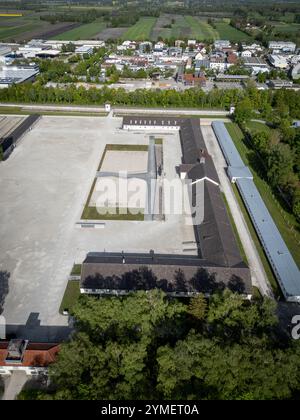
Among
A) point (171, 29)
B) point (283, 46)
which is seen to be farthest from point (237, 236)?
point (171, 29)

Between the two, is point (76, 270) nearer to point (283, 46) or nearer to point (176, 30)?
point (283, 46)

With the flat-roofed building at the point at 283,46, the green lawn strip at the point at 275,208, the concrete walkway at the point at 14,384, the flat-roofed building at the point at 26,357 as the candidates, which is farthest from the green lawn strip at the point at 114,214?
the flat-roofed building at the point at 283,46

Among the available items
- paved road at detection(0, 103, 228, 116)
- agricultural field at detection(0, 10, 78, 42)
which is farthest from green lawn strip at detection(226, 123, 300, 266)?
agricultural field at detection(0, 10, 78, 42)

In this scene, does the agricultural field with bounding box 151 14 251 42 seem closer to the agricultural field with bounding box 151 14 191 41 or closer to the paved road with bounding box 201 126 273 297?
the agricultural field with bounding box 151 14 191 41

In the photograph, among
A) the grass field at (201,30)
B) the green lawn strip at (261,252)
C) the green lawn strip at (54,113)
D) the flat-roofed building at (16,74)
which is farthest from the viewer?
the grass field at (201,30)

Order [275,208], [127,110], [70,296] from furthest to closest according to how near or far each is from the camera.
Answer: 1. [127,110]
2. [275,208]
3. [70,296]

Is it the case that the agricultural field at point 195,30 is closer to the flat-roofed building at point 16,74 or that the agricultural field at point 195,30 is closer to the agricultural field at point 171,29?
the agricultural field at point 171,29
